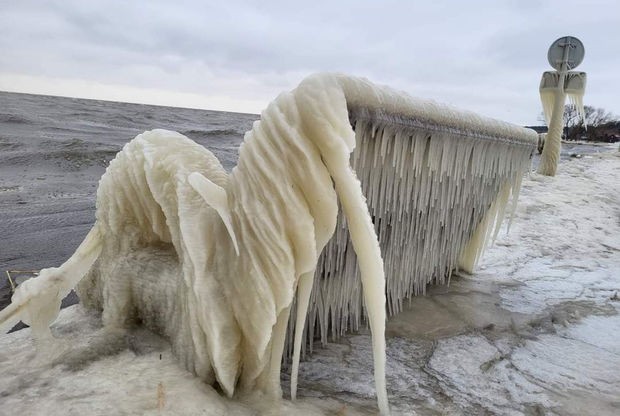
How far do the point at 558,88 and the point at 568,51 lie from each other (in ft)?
2.56

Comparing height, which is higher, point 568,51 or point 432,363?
point 568,51

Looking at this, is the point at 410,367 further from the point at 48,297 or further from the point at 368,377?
the point at 48,297

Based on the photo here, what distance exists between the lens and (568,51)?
938 centimetres

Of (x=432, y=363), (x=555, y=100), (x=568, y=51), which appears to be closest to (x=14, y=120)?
(x=555, y=100)

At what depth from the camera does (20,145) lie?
9195 mm

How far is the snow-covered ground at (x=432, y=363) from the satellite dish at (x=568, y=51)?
24.4 feet

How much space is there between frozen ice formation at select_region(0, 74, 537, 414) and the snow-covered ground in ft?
0.37

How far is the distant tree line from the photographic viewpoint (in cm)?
3669

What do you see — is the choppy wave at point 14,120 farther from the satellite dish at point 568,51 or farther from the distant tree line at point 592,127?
the distant tree line at point 592,127

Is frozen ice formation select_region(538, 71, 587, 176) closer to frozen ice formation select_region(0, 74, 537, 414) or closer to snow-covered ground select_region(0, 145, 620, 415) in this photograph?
snow-covered ground select_region(0, 145, 620, 415)

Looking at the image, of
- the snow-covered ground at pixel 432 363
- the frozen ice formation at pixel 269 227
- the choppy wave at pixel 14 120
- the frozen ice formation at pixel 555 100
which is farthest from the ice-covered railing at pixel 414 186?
the choppy wave at pixel 14 120

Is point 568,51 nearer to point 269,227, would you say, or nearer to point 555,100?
point 555,100

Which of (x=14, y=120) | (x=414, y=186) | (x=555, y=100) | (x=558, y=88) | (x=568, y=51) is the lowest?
(x=14, y=120)

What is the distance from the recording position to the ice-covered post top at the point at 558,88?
30.8ft
